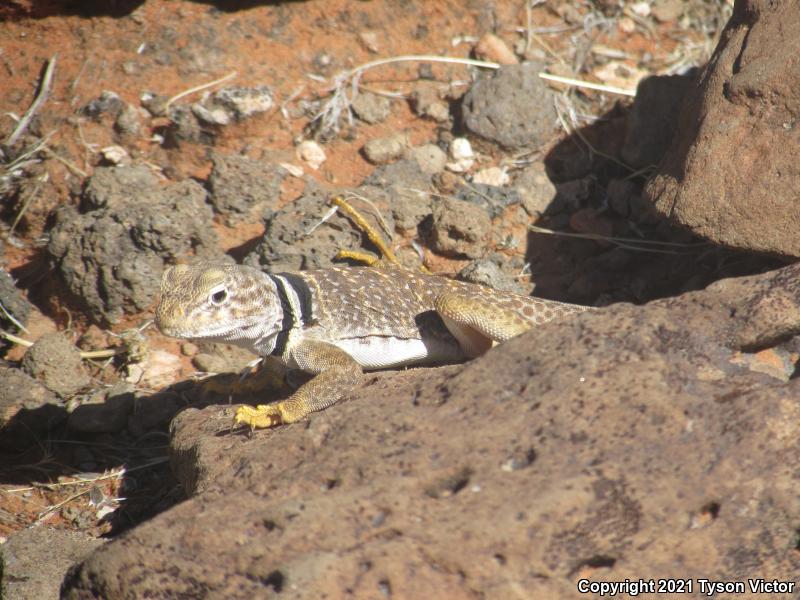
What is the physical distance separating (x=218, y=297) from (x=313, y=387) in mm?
690

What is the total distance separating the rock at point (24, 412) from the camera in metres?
4.69

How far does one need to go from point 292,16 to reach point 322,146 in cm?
133

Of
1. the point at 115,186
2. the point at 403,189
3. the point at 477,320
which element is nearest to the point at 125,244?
the point at 115,186

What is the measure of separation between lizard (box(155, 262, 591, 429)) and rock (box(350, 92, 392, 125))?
192cm

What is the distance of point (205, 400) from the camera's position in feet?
15.8

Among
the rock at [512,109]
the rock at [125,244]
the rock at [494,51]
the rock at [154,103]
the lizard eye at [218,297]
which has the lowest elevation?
the rock at [125,244]

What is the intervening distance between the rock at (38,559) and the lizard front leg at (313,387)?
98 centimetres

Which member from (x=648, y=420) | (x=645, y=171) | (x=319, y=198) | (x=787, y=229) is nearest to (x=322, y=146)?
(x=319, y=198)

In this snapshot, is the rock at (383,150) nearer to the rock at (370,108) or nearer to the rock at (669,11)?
the rock at (370,108)

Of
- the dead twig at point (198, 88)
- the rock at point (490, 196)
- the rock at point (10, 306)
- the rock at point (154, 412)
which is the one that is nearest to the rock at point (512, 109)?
the rock at point (490, 196)

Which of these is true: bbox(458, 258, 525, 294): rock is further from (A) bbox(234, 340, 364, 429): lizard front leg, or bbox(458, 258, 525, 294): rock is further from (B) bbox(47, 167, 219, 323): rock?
(B) bbox(47, 167, 219, 323): rock

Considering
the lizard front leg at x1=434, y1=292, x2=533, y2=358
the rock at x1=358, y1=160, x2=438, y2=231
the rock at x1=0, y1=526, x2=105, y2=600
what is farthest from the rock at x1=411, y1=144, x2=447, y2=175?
the rock at x1=0, y1=526, x2=105, y2=600

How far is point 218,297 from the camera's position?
12.9 feet

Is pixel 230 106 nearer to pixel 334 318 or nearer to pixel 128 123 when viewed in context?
pixel 128 123
